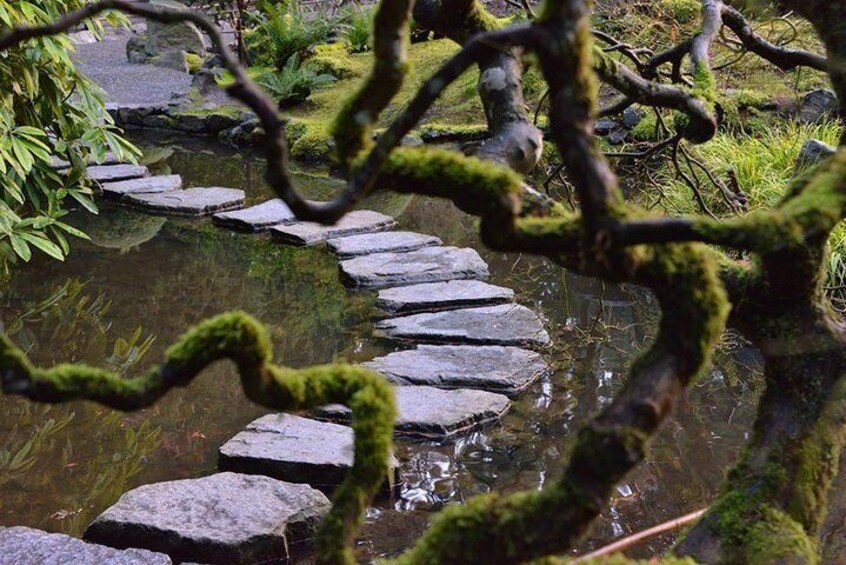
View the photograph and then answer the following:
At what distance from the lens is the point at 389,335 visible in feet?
14.2

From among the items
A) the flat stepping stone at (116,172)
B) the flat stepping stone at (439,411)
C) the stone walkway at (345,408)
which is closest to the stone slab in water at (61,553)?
the stone walkway at (345,408)

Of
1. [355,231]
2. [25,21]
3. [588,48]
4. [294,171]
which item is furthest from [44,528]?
[294,171]

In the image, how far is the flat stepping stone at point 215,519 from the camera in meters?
2.65

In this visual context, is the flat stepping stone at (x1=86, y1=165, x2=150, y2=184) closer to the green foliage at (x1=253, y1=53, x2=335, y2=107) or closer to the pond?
the pond


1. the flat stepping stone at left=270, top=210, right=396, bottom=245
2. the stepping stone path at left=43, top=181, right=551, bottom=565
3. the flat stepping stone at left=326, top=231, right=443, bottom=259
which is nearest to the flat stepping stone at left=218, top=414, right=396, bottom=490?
the stepping stone path at left=43, top=181, right=551, bottom=565

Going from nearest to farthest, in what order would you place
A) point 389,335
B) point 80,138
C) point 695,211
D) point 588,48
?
1. point 588,48
2. point 389,335
3. point 80,138
4. point 695,211

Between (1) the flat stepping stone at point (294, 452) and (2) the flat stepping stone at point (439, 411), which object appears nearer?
(1) the flat stepping stone at point (294, 452)

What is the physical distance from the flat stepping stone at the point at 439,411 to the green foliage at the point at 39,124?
63.1 inches

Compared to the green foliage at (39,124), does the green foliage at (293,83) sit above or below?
below

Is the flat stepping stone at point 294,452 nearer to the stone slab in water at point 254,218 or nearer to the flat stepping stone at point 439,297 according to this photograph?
the flat stepping stone at point 439,297

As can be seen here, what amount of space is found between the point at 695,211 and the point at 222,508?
353 cm

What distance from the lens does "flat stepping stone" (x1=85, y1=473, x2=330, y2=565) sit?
265 centimetres

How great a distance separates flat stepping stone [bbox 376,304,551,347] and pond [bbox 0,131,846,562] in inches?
4.0

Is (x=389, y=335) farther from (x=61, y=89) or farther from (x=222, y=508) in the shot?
(x=61, y=89)
